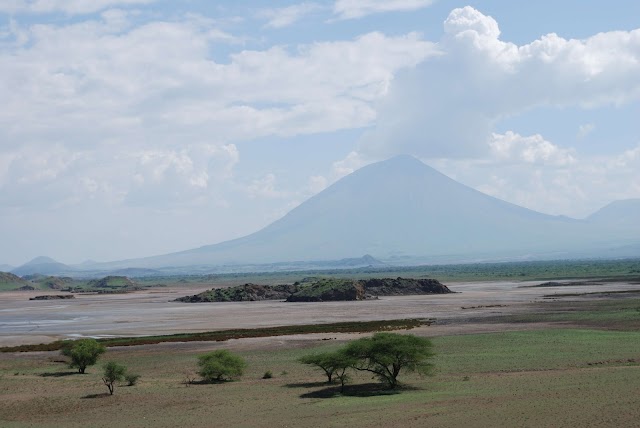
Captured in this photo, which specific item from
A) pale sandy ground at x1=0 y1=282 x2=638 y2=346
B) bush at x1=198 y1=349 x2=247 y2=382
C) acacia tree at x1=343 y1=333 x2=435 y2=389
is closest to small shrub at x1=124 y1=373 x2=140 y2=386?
bush at x1=198 y1=349 x2=247 y2=382

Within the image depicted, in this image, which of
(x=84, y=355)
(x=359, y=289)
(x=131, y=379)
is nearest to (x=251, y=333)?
(x=84, y=355)

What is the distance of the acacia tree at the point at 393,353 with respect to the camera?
40.7m

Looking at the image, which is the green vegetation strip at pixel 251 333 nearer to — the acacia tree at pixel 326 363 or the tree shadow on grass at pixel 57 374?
the tree shadow on grass at pixel 57 374

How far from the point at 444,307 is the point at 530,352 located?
52179 mm

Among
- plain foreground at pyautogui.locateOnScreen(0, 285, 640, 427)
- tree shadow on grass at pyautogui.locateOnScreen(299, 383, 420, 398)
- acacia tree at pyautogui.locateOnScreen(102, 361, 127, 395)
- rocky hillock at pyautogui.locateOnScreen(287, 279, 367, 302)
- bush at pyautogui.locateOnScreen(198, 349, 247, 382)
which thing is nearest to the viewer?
plain foreground at pyautogui.locateOnScreen(0, 285, 640, 427)

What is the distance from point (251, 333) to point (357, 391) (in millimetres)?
33494

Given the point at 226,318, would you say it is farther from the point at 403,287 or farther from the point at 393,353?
the point at 403,287

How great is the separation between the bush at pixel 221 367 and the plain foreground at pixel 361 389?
876mm

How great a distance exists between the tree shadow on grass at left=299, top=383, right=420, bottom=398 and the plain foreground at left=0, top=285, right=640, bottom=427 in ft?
0.20

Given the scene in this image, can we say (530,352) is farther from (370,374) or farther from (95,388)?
(95,388)

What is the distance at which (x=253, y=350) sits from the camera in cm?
5884

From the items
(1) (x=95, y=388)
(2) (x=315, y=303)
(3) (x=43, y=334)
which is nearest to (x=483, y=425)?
(1) (x=95, y=388)

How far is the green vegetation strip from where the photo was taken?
219 feet

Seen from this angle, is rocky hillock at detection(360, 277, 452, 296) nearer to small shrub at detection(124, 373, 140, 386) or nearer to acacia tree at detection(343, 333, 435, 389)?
small shrub at detection(124, 373, 140, 386)
